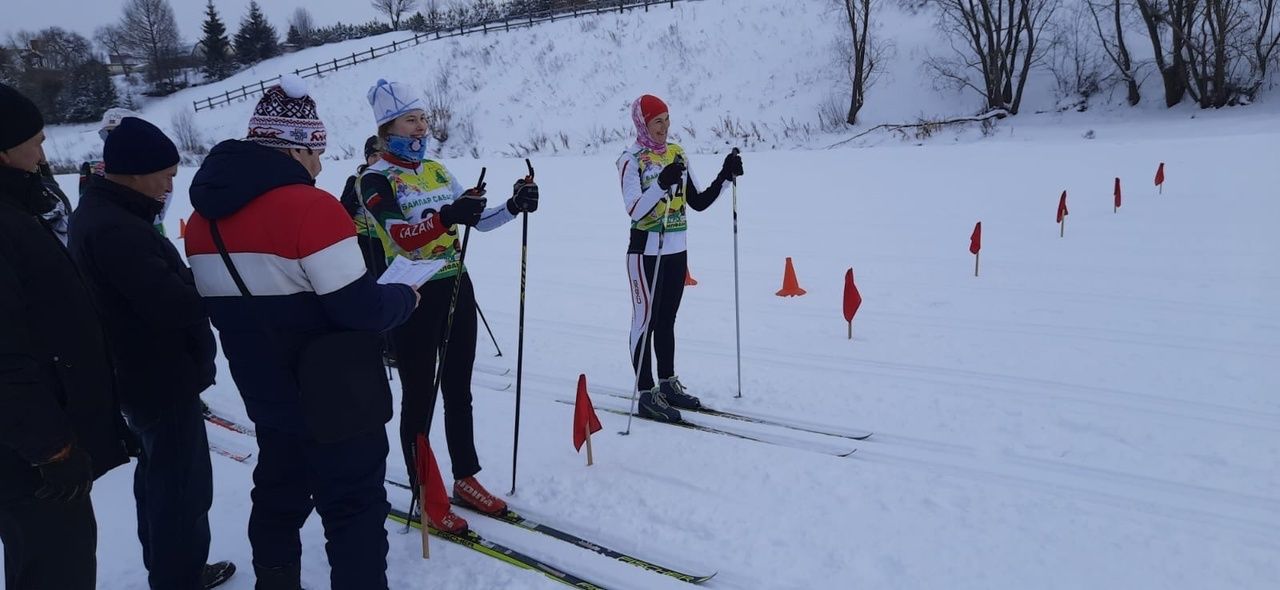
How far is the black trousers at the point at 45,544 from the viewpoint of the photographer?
2.06 meters

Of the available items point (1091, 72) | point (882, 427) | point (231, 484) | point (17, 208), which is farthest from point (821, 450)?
point (1091, 72)

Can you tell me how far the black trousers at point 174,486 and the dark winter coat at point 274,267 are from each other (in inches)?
19.4

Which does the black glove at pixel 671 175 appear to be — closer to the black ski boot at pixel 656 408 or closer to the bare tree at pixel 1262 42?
the black ski boot at pixel 656 408

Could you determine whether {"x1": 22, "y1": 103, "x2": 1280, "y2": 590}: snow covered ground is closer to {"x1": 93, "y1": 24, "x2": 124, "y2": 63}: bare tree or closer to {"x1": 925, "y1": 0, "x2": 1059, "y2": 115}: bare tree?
{"x1": 925, "y1": 0, "x2": 1059, "y2": 115}: bare tree

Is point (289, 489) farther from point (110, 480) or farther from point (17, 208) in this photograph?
point (110, 480)

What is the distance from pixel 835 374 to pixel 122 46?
54668 mm

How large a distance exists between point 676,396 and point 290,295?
2.86 m

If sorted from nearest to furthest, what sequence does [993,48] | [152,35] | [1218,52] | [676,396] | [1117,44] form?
[676,396] < [1218,52] < [1117,44] < [993,48] < [152,35]

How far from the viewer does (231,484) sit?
3953 mm

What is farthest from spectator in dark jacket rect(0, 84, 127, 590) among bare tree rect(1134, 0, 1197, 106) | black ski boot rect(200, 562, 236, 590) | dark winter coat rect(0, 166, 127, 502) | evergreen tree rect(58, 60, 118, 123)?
→ evergreen tree rect(58, 60, 118, 123)

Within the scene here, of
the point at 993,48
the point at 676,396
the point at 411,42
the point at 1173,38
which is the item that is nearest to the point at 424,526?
the point at 676,396

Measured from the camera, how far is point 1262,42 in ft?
56.6

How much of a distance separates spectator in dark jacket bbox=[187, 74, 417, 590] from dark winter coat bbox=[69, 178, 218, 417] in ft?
0.75

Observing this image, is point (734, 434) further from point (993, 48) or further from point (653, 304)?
point (993, 48)
